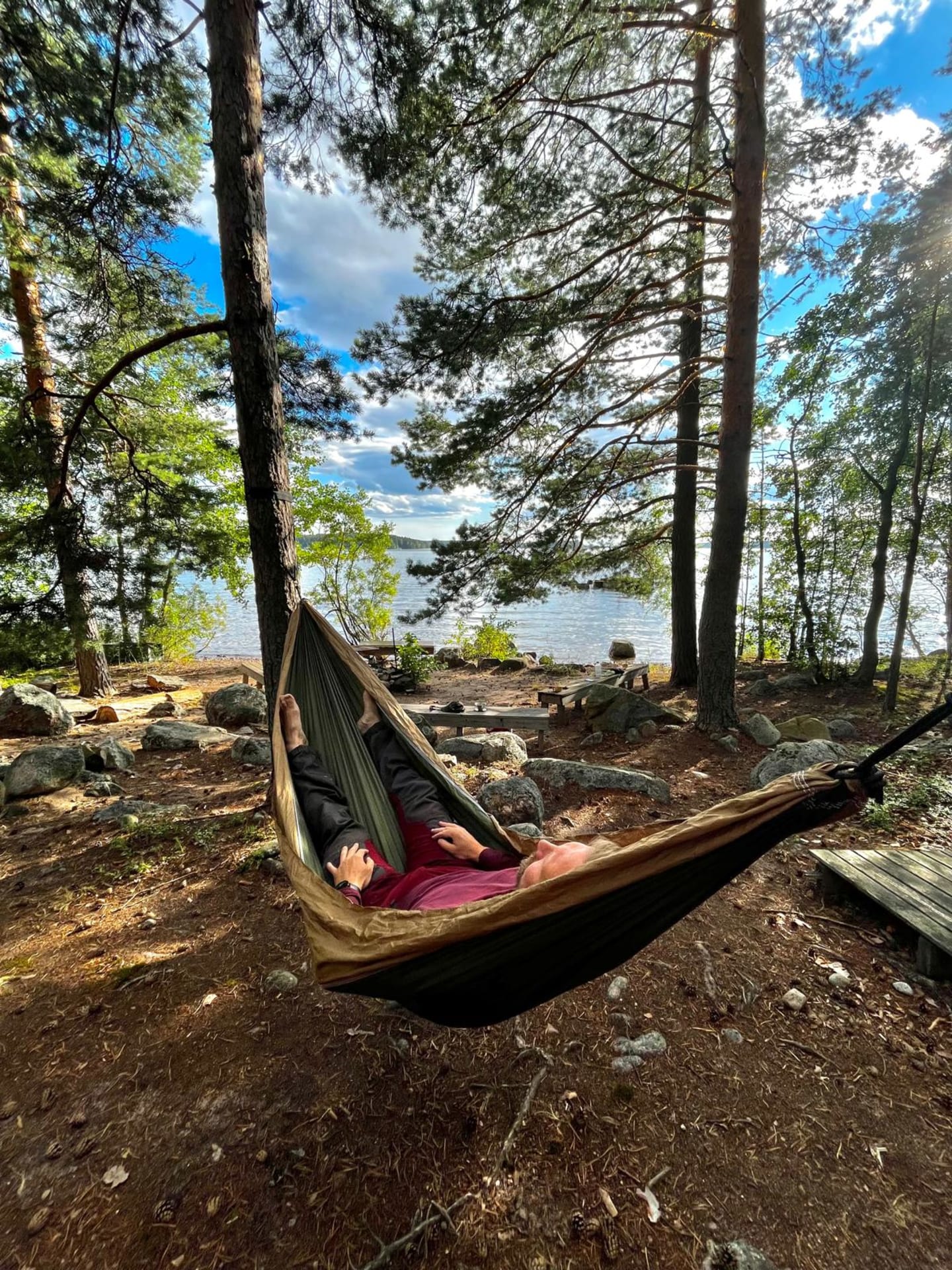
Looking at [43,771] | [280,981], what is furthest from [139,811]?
[280,981]

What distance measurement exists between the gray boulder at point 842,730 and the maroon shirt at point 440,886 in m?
3.49

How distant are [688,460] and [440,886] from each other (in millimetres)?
5366

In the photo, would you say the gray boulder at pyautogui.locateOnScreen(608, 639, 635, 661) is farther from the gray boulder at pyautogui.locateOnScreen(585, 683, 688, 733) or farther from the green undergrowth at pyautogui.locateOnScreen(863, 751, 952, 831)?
the green undergrowth at pyautogui.locateOnScreen(863, 751, 952, 831)

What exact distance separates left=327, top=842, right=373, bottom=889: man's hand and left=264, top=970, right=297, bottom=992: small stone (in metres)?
0.46

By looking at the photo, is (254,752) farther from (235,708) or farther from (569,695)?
(569,695)

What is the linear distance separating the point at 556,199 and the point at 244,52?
251 cm

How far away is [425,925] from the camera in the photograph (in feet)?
3.33

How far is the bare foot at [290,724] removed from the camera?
195 centimetres

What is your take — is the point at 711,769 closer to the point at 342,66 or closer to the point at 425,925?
the point at 425,925

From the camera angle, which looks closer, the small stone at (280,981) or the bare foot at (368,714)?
the small stone at (280,981)

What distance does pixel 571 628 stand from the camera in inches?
634

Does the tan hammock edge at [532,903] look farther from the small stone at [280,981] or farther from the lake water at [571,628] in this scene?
the lake water at [571,628]

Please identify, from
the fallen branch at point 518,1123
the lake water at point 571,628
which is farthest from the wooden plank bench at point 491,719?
the fallen branch at point 518,1123

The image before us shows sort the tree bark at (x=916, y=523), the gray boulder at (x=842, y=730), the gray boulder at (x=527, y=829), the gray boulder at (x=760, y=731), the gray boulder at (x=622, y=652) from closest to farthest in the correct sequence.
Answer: the gray boulder at (x=527, y=829), the gray boulder at (x=760, y=731), the gray boulder at (x=842, y=730), the tree bark at (x=916, y=523), the gray boulder at (x=622, y=652)
